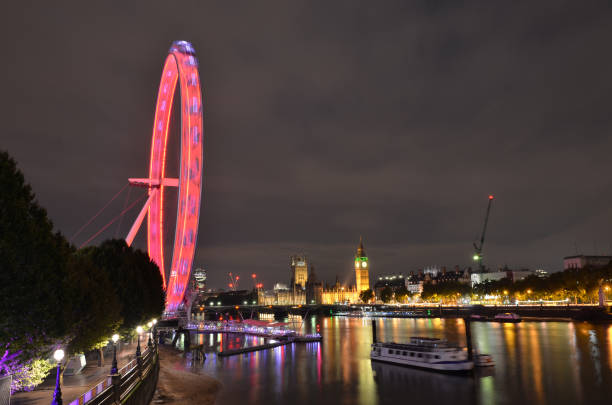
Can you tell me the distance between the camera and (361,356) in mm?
56406

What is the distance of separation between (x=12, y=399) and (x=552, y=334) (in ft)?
216

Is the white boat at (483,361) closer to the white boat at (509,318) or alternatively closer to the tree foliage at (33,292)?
the tree foliage at (33,292)

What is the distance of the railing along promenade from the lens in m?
16.5

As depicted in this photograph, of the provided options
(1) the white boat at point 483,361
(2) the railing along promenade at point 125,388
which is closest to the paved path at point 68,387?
(2) the railing along promenade at point 125,388

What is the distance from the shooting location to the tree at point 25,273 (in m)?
16.0

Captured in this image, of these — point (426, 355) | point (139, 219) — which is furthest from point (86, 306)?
point (426, 355)

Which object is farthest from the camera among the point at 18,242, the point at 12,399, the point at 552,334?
the point at 552,334

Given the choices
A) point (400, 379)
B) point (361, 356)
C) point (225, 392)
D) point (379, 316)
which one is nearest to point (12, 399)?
point (225, 392)

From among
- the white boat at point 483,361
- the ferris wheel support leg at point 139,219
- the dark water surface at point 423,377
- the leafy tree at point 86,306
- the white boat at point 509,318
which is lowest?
the dark water surface at point 423,377

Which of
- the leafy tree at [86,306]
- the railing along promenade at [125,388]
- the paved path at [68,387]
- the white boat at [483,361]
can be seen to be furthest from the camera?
the white boat at [483,361]

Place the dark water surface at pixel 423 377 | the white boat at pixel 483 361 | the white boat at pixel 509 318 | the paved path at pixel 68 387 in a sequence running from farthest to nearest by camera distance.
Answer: the white boat at pixel 509 318
the white boat at pixel 483 361
the dark water surface at pixel 423 377
the paved path at pixel 68 387

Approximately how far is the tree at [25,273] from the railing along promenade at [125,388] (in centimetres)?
264

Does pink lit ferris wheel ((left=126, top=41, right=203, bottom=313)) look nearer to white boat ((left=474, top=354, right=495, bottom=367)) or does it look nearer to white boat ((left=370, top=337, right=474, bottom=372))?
white boat ((left=370, top=337, right=474, bottom=372))

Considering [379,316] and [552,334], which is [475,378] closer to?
[552,334]
